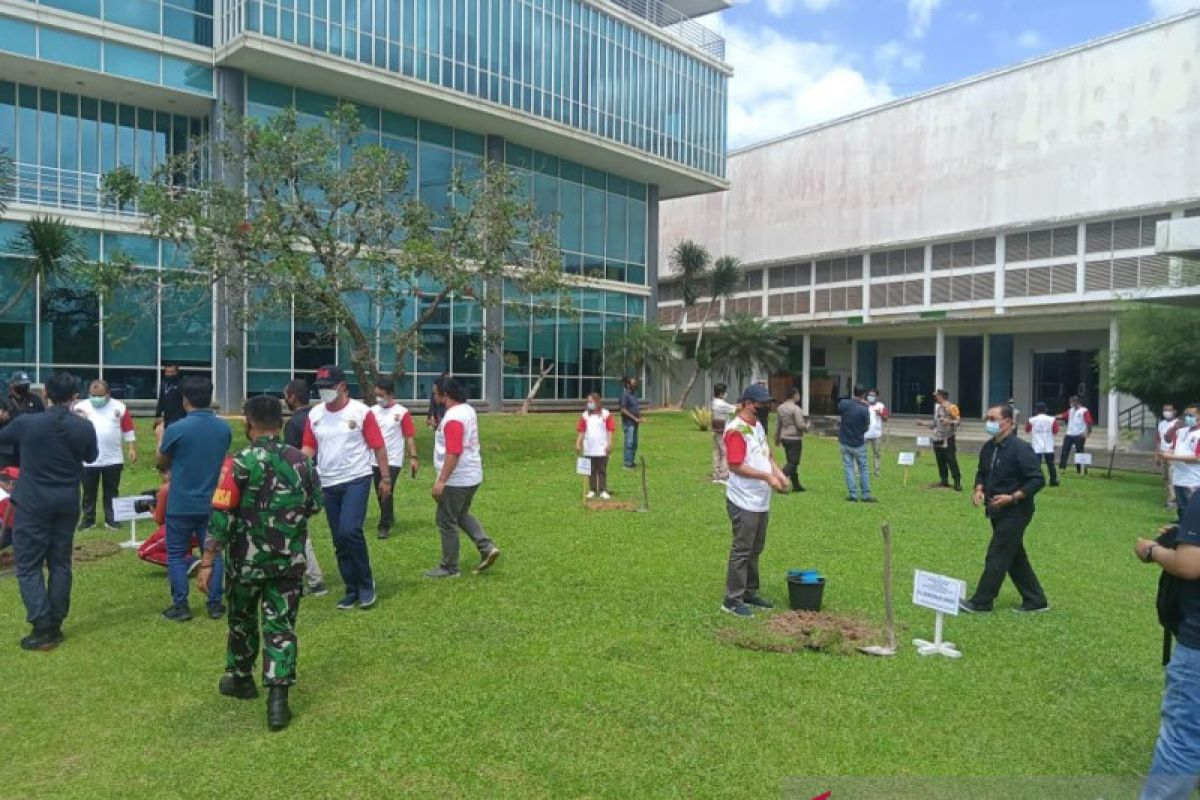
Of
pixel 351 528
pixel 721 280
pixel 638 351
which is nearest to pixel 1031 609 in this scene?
pixel 351 528

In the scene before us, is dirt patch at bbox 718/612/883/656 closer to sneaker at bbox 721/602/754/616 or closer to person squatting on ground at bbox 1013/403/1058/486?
sneaker at bbox 721/602/754/616

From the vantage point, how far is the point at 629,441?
18047 millimetres

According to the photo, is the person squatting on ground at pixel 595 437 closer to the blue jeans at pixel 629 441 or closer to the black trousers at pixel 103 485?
the blue jeans at pixel 629 441

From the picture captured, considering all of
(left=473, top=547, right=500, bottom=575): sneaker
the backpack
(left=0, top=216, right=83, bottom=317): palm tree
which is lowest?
(left=473, top=547, right=500, bottom=575): sneaker

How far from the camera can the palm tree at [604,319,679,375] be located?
36.2m

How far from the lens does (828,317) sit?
42.4m

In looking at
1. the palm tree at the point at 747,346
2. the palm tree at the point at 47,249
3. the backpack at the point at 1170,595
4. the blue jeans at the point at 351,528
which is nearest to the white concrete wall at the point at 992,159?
the palm tree at the point at 747,346

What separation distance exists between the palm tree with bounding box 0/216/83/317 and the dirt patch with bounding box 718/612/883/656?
2104 cm

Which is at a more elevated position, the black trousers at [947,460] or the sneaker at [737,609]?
the black trousers at [947,460]

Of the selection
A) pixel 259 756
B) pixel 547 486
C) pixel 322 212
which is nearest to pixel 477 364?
pixel 322 212

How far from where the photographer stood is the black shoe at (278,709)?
4.47 meters

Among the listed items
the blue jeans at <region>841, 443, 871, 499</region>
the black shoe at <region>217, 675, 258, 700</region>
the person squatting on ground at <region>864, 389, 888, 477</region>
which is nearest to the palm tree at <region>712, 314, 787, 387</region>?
the person squatting on ground at <region>864, 389, 888, 477</region>

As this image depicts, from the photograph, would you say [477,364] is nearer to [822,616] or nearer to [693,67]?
[693,67]

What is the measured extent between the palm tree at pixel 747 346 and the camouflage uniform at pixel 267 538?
37523 millimetres
